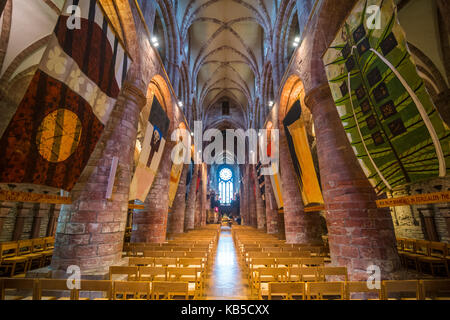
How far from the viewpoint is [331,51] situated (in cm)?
427

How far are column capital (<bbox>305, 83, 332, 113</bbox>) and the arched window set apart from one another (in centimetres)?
3411

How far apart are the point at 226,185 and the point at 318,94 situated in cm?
3460

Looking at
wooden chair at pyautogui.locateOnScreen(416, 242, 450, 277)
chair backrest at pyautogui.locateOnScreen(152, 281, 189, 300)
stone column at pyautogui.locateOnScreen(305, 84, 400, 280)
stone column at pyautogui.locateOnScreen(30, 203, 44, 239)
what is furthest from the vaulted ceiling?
chair backrest at pyautogui.locateOnScreen(152, 281, 189, 300)

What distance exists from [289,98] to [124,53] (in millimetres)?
6973

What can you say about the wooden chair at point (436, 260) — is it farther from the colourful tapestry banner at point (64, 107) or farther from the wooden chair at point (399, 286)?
the colourful tapestry banner at point (64, 107)

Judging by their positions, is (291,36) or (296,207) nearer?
(296,207)

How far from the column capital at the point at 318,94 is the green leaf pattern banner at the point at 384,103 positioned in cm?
87

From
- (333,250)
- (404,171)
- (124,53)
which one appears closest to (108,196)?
(124,53)

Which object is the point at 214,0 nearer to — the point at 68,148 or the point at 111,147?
the point at 111,147

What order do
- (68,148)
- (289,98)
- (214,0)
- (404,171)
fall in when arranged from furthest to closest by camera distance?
(214,0) < (289,98) < (68,148) < (404,171)

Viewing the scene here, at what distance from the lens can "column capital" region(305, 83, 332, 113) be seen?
16.7 feet

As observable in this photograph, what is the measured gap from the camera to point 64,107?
345cm

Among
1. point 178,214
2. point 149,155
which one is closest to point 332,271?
point 149,155

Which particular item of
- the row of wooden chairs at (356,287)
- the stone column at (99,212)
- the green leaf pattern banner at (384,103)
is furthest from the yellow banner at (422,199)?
the stone column at (99,212)
